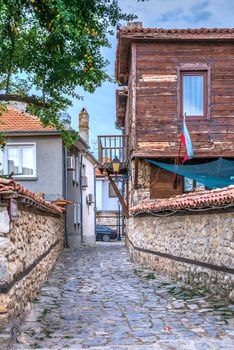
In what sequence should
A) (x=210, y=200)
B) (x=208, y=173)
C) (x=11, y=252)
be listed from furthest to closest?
(x=208, y=173), (x=210, y=200), (x=11, y=252)

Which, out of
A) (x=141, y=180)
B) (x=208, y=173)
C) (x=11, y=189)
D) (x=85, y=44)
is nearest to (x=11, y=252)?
(x=11, y=189)

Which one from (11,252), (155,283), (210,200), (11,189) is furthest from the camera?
(155,283)

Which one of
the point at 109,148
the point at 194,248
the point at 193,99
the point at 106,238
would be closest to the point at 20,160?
the point at 109,148

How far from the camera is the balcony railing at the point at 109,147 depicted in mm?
19734

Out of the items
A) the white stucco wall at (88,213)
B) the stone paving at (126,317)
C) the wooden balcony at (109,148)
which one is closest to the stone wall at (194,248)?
the stone paving at (126,317)

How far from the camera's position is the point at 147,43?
16859 millimetres

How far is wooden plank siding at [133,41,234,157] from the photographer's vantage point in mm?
16625

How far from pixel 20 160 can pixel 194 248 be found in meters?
13.7

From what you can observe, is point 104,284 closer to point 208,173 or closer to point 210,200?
point 210,200

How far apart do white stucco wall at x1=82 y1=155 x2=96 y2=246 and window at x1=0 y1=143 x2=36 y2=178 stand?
28.2 ft

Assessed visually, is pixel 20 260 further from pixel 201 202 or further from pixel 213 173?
pixel 213 173

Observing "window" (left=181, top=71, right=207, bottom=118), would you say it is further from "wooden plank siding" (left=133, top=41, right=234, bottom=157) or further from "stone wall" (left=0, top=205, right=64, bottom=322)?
"stone wall" (left=0, top=205, right=64, bottom=322)

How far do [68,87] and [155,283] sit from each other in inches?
234

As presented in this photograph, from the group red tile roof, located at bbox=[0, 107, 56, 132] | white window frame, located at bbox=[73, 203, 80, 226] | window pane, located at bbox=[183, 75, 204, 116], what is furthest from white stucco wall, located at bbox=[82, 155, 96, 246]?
window pane, located at bbox=[183, 75, 204, 116]
